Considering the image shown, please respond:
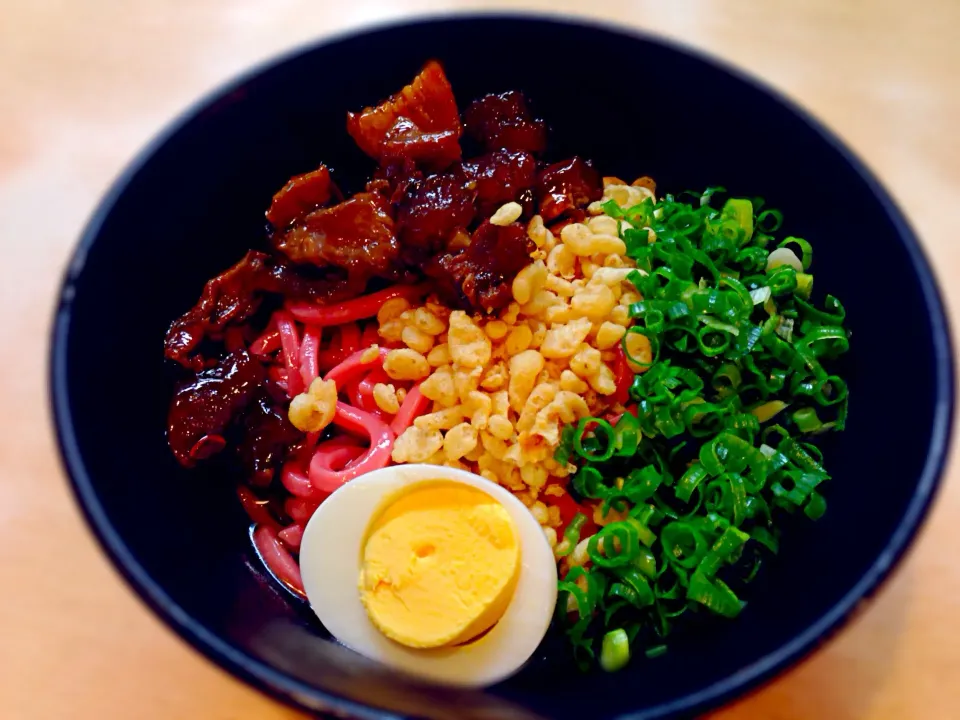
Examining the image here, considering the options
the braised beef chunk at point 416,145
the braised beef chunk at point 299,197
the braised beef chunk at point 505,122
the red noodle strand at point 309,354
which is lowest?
the red noodle strand at point 309,354

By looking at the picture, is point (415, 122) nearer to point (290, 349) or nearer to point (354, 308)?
point (354, 308)

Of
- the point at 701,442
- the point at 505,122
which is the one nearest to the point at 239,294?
the point at 505,122

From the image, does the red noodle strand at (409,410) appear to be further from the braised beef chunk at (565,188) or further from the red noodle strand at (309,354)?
the braised beef chunk at (565,188)

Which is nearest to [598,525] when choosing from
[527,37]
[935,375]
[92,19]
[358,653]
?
[358,653]

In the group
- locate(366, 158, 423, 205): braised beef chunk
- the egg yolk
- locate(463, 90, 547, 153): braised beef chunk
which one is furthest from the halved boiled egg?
locate(463, 90, 547, 153): braised beef chunk

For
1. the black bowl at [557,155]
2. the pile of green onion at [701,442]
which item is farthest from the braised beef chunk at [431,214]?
the pile of green onion at [701,442]

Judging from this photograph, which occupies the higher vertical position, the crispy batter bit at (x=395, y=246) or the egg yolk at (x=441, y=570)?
the crispy batter bit at (x=395, y=246)
